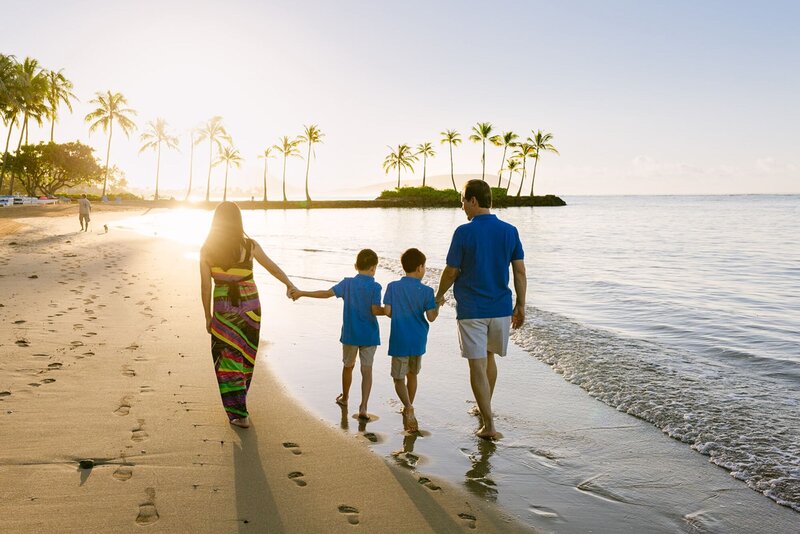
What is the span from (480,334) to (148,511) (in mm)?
2660

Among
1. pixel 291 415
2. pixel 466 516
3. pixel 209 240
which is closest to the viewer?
pixel 466 516

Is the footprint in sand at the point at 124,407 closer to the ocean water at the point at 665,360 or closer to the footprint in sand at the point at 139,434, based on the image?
the footprint in sand at the point at 139,434

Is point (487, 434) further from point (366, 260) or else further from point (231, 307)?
point (231, 307)

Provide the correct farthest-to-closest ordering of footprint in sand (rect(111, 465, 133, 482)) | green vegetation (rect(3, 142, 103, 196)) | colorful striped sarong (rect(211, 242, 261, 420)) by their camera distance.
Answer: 1. green vegetation (rect(3, 142, 103, 196))
2. colorful striped sarong (rect(211, 242, 261, 420))
3. footprint in sand (rect(111, 465, 133, 482))

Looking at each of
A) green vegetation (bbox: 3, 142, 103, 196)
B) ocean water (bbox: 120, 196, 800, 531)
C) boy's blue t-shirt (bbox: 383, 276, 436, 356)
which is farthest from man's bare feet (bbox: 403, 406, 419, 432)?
green vegetation (bbox: 3, 142, 103, 196)

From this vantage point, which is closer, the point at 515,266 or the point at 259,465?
the point at 259,465

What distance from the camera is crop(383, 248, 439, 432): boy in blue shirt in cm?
480

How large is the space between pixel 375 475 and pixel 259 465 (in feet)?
2.56

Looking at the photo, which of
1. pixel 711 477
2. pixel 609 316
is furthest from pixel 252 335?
pixel 609 316

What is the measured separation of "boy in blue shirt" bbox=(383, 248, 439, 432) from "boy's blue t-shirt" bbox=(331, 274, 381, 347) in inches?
6.7

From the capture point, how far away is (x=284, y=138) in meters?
98.8

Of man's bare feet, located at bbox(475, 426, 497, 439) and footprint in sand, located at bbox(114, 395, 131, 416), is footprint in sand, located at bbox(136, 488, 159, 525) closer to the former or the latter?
footprint in sand, located at bbox(114, 395, 131, 416)

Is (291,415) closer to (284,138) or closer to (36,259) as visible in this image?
(36,259)

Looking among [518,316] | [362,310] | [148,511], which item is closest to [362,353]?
[362,310]
